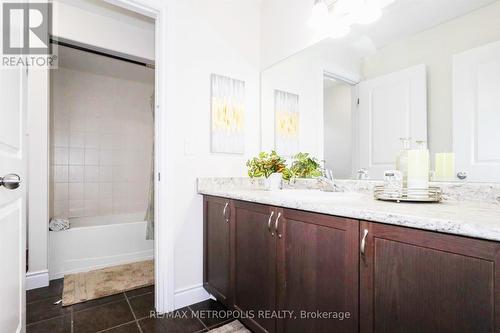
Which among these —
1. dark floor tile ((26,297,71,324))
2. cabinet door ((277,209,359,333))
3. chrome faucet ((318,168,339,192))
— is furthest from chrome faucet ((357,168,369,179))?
dark floor tile ((26,297,71,324))

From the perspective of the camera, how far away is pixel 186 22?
71.8 inches

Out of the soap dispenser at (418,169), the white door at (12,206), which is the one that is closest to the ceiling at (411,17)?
the soap dispenser at (418,169)

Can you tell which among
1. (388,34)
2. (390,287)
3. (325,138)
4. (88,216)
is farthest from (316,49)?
(88,216)

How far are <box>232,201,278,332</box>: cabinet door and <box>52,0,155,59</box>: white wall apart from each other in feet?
6.37

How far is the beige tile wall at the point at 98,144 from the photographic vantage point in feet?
10.3

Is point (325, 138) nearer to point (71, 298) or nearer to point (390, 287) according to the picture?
point (390, 287)

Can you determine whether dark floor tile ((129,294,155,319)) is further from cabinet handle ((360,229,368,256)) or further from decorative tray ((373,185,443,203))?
decorative tray ((373,185,443,203))

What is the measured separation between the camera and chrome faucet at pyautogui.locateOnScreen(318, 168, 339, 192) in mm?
1561

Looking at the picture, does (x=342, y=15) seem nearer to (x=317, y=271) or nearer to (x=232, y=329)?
(x=317, y=271)

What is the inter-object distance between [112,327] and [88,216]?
2.17 metres

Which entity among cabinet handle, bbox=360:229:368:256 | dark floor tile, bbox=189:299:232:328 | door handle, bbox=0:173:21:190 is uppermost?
door handle, bbox=0:173:21:190

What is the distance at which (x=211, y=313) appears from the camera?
1.72 metres

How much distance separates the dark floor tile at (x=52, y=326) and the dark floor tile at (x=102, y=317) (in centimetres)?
4

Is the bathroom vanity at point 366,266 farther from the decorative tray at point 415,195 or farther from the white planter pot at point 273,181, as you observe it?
the white planter pot at point 273,181
